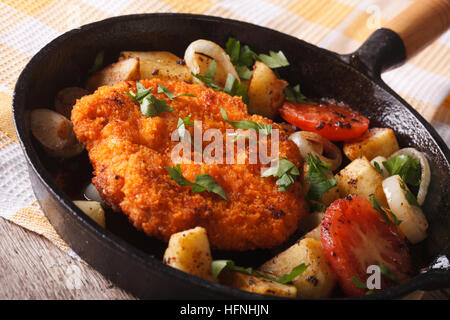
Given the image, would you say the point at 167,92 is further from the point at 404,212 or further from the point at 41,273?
the point at 404,212

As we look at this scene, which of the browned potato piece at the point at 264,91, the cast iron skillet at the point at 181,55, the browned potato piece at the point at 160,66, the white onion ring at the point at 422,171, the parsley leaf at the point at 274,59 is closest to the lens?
the cast iron skillet at the point at 181,55

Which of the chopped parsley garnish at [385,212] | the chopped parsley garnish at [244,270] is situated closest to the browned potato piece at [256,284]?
the chopped parsley garnish at [244,270]

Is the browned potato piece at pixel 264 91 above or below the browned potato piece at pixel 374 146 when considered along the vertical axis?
above

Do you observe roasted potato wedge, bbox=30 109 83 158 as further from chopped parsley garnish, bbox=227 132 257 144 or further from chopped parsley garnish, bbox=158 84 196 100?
chopped parsley garnish, bbox=227 132 257 144

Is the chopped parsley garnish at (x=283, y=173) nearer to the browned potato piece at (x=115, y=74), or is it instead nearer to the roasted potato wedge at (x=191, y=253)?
the roasted potato wedge at (x=191, y=253)

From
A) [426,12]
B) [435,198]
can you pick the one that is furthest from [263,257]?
[426,12]

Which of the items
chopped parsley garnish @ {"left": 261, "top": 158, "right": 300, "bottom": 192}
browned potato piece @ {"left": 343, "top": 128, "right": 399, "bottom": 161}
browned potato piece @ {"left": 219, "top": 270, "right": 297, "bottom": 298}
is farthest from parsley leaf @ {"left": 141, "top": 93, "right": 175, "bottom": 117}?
browned potato piece @ {"left": 343, "top": 128, "right": 399, "bottom": 161}
